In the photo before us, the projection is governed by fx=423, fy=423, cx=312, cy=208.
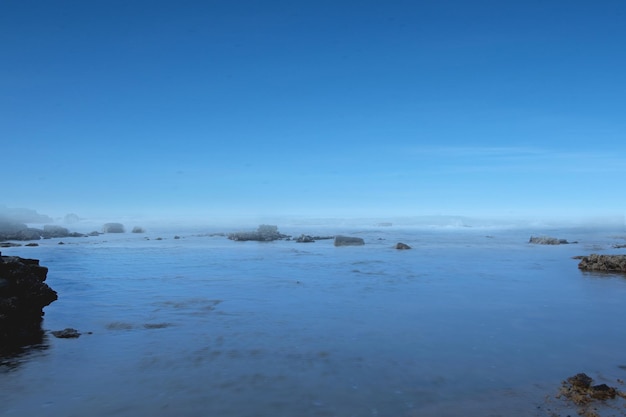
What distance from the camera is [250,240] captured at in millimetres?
67875

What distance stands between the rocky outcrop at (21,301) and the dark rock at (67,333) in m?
0.44

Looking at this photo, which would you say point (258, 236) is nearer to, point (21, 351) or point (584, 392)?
point (21, 351)

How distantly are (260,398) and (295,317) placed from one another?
7.19 meters


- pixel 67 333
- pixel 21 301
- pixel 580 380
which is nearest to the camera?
pixel 580 380

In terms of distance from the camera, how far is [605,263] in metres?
28.3

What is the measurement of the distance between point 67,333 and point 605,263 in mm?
31077

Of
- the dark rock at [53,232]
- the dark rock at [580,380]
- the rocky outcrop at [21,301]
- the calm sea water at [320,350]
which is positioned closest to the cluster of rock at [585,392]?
the dark rock at [580,380]

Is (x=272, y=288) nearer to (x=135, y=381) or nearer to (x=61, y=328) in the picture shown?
(x=61, y=328)

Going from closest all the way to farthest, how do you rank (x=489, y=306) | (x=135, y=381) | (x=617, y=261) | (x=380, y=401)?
1. (x=380, y=401)
2. (x=135, y=381)
3. (x=489, y=306)
4. (x=617, y=261)

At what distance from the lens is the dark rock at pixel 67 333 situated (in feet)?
41.7

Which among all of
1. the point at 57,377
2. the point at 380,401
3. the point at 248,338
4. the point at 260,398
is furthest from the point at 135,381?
the point at 380,401

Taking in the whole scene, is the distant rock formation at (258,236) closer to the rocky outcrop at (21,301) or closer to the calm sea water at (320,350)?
the calm sea water at (320,350)

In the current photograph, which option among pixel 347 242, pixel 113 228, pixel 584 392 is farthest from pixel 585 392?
pixel 113 228

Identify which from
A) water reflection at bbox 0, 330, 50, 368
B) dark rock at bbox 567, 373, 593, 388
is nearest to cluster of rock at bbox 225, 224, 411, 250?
water reflection at bbox 0, 330, 50, 368
